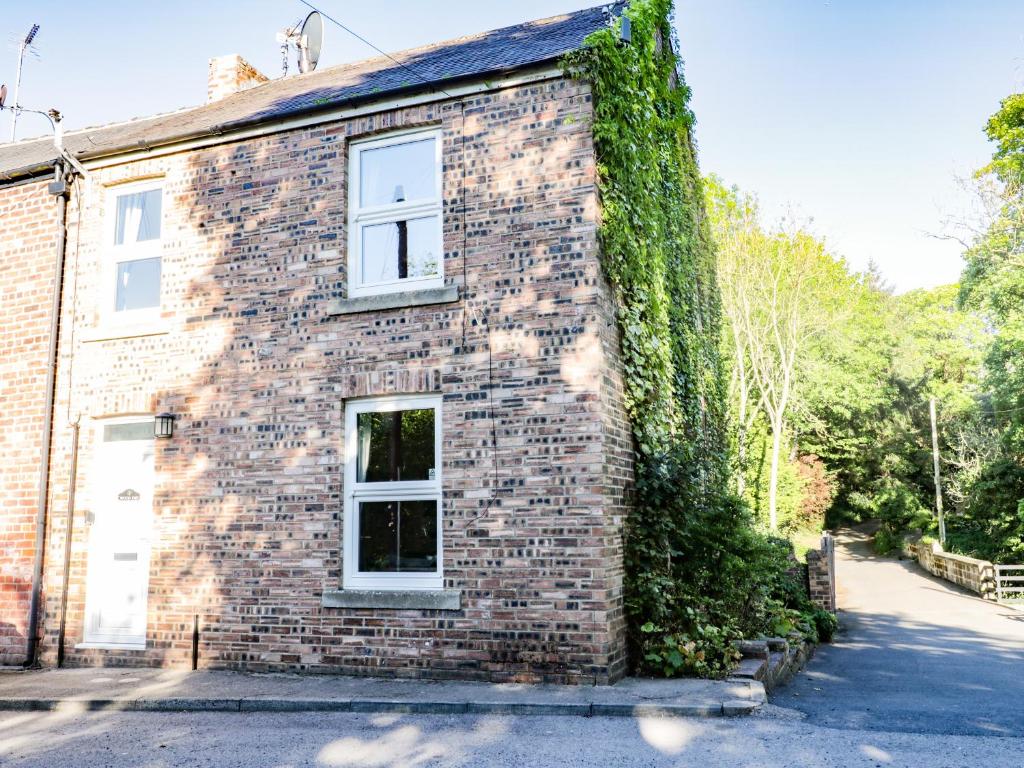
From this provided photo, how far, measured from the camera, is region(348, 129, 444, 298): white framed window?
30.5 ft

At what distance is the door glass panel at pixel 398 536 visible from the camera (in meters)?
8.65

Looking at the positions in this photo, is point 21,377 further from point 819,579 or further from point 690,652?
point 819,579

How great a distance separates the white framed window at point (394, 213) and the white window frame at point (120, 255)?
2.59 meters

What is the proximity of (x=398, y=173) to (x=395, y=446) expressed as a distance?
3108mm

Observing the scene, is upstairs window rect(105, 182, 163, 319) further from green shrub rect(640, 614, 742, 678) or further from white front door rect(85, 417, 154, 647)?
green shrub rect(640, 614, 742, 678)

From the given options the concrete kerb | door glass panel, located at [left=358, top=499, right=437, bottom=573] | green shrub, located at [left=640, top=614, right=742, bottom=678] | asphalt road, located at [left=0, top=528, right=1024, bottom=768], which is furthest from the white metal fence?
door glass panel, located at [left=358, top=499, right=437, bottom=573]

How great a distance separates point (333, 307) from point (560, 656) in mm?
4348

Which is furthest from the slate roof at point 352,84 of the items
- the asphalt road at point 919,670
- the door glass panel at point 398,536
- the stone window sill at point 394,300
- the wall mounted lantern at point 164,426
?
the asphalt road at point 919,670

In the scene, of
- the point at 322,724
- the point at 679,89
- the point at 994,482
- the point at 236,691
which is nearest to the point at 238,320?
the point at 236,691

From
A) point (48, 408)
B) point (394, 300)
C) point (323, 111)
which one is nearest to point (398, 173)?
point (323, 111)

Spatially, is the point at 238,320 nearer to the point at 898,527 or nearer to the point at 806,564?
the point at 806,564

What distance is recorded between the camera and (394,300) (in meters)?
8.98

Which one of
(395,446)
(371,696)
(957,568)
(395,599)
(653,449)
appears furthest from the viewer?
(957,568)

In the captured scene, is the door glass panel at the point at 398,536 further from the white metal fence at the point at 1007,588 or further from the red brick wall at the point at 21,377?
the white metal fence at the point at 1007,588
